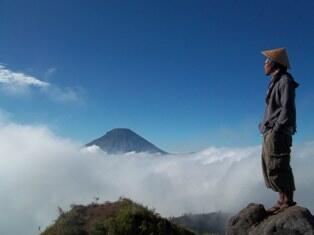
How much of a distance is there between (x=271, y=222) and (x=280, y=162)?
1.36 meters

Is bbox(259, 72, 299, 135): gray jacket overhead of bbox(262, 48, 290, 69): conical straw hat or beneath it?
beneath

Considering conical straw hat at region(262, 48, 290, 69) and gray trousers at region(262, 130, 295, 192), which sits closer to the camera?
gray trousers at region(262, 130, 295, 192)

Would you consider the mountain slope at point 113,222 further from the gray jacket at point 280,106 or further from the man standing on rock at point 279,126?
the gray jacket at point 280,106

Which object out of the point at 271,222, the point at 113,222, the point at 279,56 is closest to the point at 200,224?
the point at 113,222

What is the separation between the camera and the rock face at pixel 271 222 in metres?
11.4

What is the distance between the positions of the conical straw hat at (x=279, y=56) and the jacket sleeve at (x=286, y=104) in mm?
A: 529

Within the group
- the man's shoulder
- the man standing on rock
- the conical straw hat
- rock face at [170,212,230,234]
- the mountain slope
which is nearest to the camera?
the man standing on rock

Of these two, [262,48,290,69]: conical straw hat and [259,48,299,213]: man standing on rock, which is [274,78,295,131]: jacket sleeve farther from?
[262,48,290,69]: conical straw hat

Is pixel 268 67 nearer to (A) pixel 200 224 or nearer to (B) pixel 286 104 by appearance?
(B) pixel 286 104

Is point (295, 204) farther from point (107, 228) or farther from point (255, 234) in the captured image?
point (107, 228)

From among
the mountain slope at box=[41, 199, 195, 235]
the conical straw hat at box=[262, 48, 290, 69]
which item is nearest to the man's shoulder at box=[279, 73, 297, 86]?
the conical straw hat at box=[262, 48, 290, 69]

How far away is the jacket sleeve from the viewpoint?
1145cm

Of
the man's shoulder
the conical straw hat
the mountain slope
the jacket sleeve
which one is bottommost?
the mountain slope

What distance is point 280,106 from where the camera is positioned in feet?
38.9
